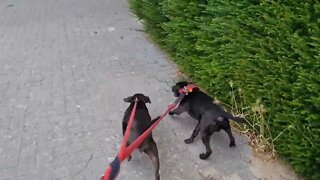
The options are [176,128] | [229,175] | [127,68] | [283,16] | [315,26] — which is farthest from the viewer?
[127,68]

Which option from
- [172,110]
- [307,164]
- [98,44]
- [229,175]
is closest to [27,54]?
[98,44]

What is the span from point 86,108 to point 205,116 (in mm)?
1799

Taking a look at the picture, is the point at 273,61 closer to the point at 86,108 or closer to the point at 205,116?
the point at 205,116

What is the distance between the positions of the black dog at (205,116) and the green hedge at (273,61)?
0.39 m

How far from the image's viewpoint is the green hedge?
3086 mm

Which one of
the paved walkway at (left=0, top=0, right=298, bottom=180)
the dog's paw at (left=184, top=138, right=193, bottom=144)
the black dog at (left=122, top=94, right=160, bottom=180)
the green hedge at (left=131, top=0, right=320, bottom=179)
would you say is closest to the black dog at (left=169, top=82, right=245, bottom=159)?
the dog's paw at (left=184, top=138, right=193, bottom=144)

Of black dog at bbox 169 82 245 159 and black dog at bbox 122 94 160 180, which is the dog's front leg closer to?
black dog at bbox 169 82 245 159

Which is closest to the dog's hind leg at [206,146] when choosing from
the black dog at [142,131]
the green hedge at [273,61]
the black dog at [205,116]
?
the black dog at [205,116]

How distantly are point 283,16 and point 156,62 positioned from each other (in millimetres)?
3362

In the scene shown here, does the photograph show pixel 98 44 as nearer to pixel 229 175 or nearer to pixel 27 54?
pixel 27 54

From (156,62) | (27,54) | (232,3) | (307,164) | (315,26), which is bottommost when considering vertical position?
(27,54)

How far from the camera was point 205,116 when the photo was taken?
373cm

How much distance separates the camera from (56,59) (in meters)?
6.71

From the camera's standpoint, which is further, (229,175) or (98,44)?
(98,44)
